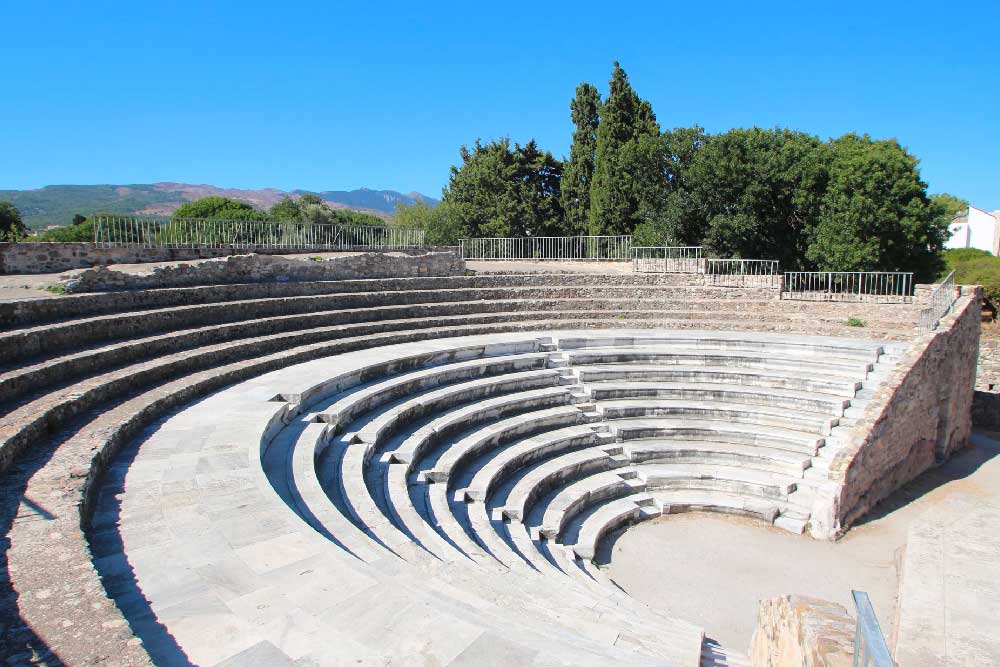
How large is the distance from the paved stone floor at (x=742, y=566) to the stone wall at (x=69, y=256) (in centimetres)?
1115

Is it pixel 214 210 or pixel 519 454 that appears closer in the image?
pixel 519 454

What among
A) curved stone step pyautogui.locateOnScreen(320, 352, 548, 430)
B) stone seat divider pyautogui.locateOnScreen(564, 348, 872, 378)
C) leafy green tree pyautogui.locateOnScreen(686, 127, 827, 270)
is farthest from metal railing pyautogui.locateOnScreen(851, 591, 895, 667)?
leafy green tree pyautogui.locateOnScreen(686, 127, 827, 270)

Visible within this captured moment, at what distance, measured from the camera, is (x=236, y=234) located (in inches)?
666

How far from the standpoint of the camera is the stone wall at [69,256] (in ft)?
36.3

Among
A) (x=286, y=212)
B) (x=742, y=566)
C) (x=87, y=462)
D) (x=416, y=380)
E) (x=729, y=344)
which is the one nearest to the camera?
(x=87, y=462)

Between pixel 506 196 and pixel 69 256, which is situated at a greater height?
pixel 506 196

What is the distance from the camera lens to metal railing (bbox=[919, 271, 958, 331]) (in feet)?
45.9

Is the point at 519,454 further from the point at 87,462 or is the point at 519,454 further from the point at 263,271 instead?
the point at 263,271

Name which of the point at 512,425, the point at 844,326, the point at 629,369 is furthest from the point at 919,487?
the point at 512,425

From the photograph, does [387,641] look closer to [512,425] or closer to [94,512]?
[94,512]

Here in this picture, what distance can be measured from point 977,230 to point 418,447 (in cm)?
7918

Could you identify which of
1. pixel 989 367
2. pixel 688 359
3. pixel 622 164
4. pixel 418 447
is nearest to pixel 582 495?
pixel 418 447

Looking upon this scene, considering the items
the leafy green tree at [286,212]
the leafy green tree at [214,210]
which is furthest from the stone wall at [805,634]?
the leafy green tree at [214,210]

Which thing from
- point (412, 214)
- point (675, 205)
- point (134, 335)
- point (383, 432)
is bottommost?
point (383, 432)
